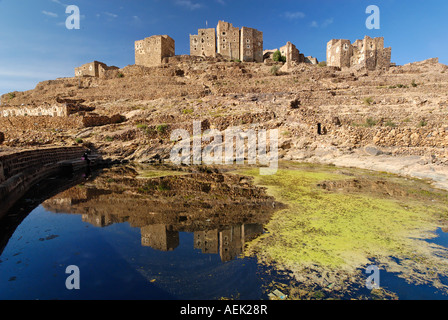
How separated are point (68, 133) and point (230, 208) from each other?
64.0ft

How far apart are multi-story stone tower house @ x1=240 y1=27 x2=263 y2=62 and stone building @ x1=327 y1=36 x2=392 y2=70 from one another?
13256 mm

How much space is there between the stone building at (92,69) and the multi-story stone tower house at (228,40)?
68.3 feet

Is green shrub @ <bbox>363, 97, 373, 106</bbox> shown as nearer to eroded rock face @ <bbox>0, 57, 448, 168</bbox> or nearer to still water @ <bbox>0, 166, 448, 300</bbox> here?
eroded rock face @ <bbox>0, 57, 448, 168</bbox>

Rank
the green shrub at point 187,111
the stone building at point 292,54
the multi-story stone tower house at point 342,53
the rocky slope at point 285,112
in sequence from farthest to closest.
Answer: the multi-story stone tower house at point 342,53, the stone building at point 292,54, the green shrub at point 187,111, the rocky slope at point 285,112

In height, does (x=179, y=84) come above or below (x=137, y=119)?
above

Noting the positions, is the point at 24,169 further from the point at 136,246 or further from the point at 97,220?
the point at 136,246

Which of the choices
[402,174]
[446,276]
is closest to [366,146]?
[402,174]

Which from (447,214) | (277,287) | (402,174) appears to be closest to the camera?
(277,287)

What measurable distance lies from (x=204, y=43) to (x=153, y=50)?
10.5 meters

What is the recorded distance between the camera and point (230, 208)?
263 inches

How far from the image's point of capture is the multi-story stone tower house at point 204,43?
1826 inches

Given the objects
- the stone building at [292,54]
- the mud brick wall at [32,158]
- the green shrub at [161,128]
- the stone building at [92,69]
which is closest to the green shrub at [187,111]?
the green shrub at [161,128]

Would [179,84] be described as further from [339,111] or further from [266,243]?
[266,243]

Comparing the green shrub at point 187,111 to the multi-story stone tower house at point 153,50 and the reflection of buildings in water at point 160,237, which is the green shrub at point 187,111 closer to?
the reflection of buildings in water at point 160,237
